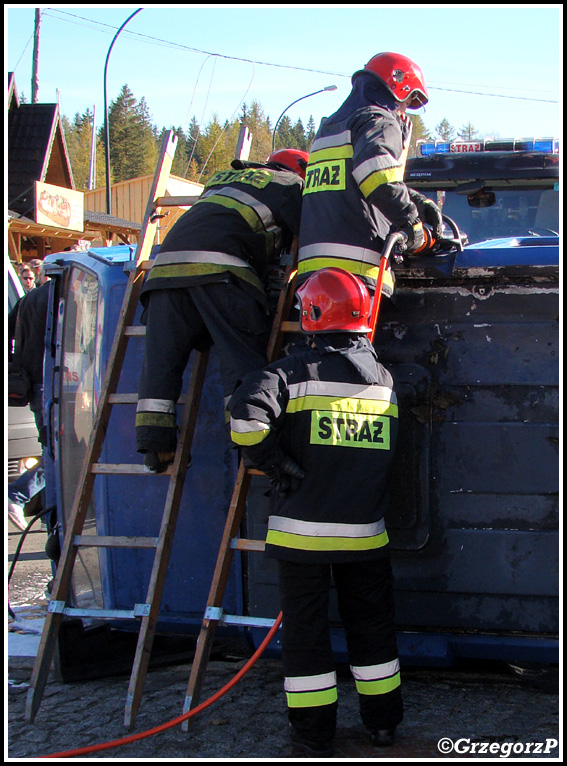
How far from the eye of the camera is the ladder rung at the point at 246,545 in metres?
3.18

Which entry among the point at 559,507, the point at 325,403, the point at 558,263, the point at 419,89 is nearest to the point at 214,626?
the point at 325,403

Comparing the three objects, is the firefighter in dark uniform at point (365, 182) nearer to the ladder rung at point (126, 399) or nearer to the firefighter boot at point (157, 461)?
the ladder rung at point (126, 399)

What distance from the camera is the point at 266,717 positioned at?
3.12 meters

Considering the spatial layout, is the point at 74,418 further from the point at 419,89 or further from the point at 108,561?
the point at 419,89

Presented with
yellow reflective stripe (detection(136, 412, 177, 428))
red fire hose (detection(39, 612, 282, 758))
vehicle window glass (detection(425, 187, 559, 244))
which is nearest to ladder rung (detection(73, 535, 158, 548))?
yellow reflective stripe (detection(136, 412, 177, 428))

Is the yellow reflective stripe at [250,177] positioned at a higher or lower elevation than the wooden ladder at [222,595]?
higher

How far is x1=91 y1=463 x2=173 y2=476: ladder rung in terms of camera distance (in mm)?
3418

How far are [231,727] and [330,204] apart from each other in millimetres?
2043

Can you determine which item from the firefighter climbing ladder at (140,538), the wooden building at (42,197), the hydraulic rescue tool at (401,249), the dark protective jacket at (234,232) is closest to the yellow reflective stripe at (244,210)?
the dark protective jacket at (234,232)

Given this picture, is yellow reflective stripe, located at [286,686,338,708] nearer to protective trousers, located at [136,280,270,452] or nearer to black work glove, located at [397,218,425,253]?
protective trousers, located at [136,280,270,452]

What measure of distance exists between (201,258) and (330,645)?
158cm

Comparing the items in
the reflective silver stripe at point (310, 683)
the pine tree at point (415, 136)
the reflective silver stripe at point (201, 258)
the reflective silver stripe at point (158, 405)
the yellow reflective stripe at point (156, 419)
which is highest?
the pine tree at point (415, 136)

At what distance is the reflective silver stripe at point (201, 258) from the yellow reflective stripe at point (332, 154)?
527 mm

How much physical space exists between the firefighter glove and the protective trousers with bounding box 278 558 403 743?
0.27 m
